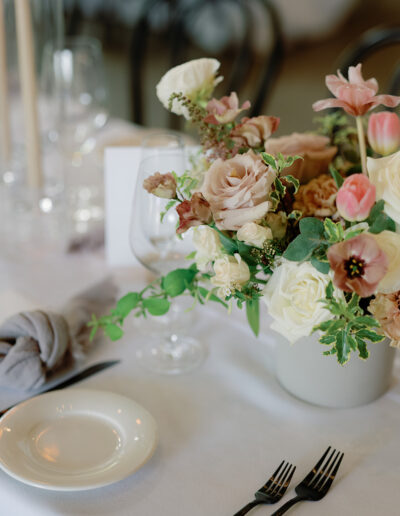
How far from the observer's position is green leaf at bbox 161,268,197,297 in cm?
82

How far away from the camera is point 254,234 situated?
646mm

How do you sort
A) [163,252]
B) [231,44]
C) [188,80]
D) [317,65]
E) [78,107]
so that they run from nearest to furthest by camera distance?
1. [188,80]
2. [163,252]
3. [78,107]
4. [317,65]
5. [231,44]

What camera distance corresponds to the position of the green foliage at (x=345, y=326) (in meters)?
0.62

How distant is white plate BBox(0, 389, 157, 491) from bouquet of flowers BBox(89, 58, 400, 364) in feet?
0.64

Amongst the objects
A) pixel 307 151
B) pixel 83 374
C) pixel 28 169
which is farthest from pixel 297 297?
pixel 28 169

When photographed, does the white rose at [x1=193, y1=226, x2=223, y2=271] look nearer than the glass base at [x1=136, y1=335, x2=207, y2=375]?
Yes

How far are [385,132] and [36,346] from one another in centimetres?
54

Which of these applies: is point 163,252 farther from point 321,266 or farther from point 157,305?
point 321,266

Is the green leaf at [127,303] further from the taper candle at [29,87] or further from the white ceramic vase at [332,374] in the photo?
the taper candle at [29,87]

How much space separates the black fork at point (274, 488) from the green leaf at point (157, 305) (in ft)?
0.84

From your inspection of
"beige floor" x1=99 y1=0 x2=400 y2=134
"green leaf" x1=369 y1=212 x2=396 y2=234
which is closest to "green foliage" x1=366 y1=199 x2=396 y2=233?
"green leaf" x1=369 y1=212 x2=396 y2=234

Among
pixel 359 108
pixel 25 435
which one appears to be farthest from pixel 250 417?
pixel 359 108

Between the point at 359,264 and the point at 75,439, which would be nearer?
the point at 359,264

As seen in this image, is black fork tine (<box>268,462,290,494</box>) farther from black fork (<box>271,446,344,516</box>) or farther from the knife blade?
the knife blade
